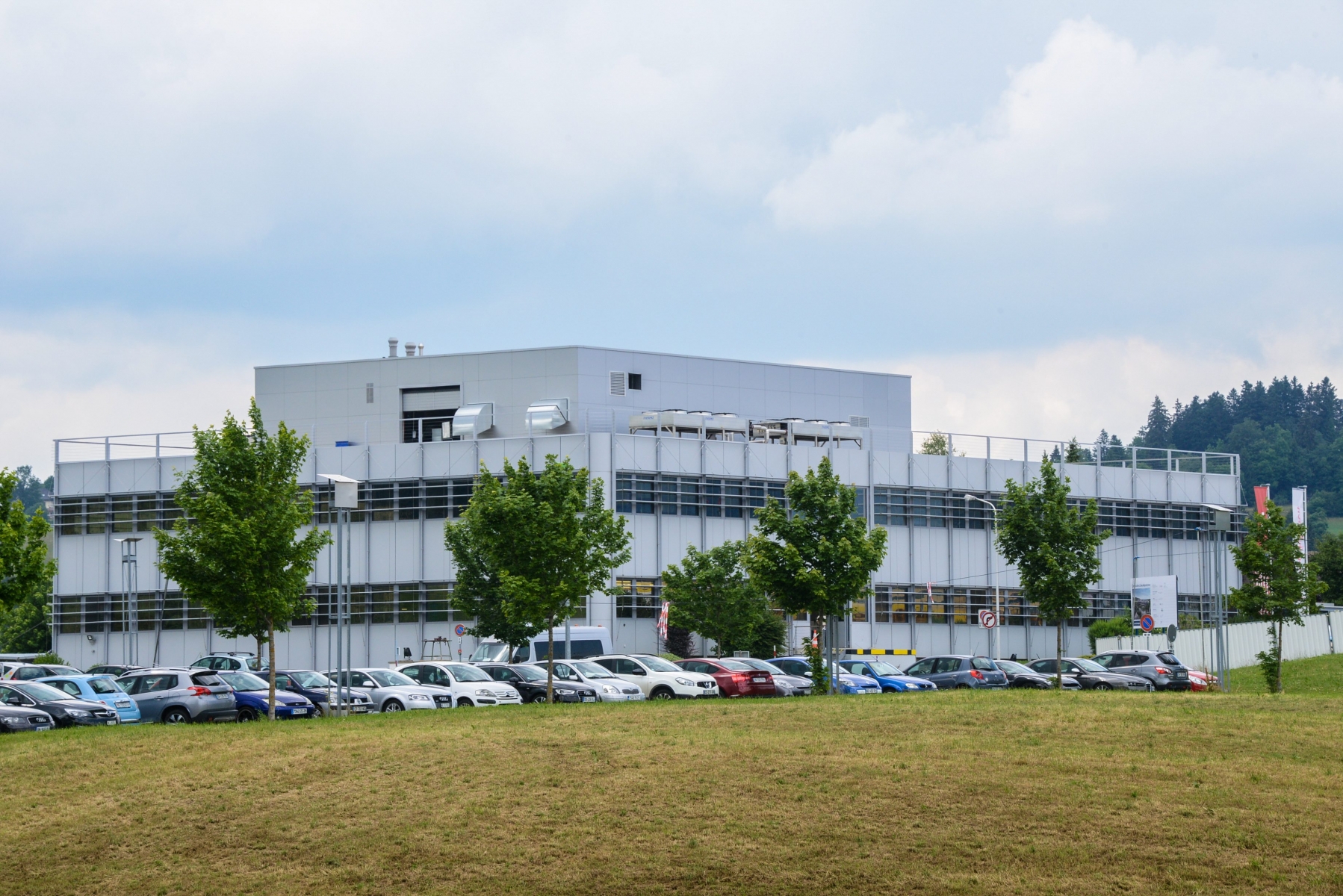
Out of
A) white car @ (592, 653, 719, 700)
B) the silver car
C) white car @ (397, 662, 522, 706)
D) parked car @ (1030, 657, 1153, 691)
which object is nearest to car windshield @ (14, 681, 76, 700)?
white car @ (397, 662, 522, 706)

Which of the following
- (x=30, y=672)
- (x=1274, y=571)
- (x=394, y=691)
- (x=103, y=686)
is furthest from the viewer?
(x=1274, y=571)

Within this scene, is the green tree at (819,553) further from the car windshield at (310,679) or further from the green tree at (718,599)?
the green tree at (718,599)

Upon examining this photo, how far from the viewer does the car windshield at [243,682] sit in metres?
36.2

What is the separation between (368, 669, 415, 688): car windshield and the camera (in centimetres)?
3909

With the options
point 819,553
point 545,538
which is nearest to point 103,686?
point 545,538

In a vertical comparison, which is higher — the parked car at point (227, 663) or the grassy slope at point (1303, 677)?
the parked car at point (227, 663)

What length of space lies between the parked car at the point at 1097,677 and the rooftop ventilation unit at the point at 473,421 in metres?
37.0

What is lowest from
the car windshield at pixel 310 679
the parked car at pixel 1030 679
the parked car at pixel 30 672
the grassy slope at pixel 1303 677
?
the grassy slope at pixel 1303 677

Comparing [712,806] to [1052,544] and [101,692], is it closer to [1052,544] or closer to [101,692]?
[101,692]

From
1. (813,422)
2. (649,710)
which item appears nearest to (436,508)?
(813,422)

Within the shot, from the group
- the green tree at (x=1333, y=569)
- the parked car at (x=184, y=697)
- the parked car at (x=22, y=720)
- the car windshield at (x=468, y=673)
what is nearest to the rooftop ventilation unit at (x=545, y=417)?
the car windshield at (x=468, y=673)

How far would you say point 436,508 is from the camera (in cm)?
6975

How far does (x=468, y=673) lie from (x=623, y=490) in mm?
28255

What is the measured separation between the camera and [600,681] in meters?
40.8
